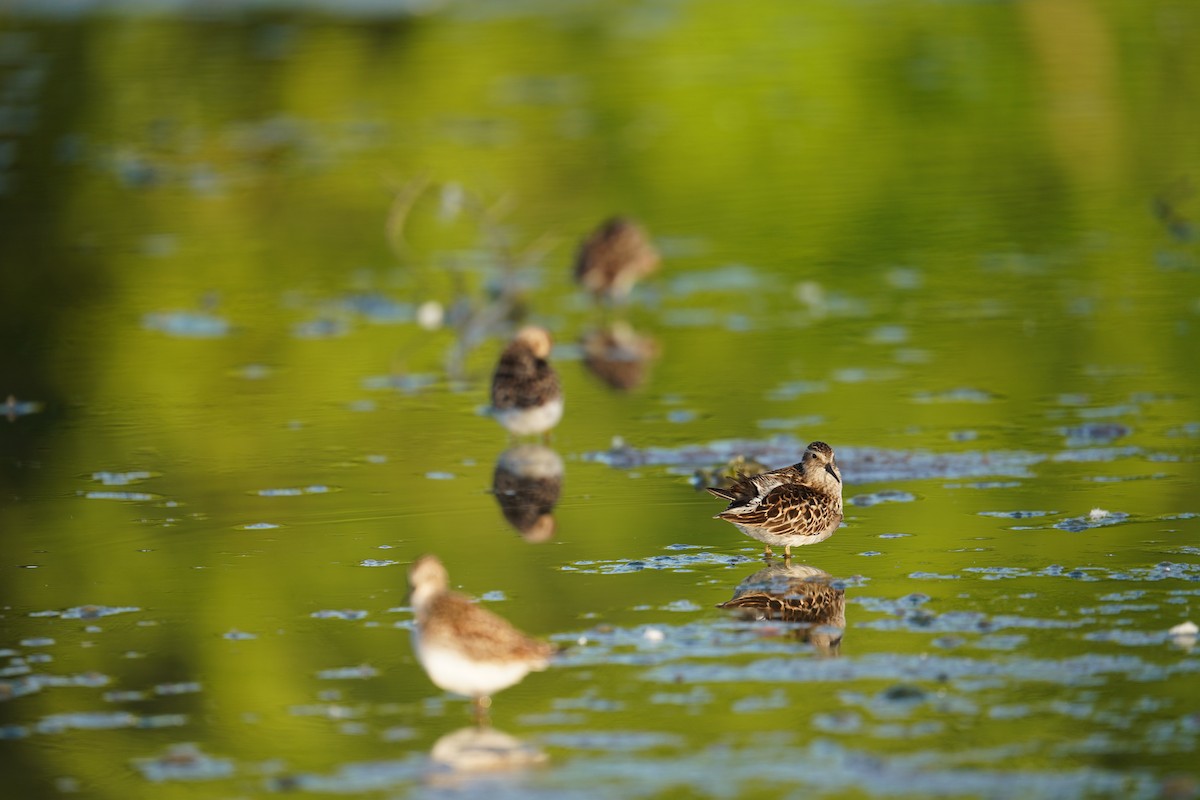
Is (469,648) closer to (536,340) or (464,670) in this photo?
(464,670)

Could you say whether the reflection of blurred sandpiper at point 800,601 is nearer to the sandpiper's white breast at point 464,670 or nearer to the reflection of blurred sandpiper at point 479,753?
the sandpiper's white breast at point 464,670

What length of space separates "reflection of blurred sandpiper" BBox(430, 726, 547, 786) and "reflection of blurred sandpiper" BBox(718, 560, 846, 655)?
167cm

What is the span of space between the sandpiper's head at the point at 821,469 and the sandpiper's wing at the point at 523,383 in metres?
3.14

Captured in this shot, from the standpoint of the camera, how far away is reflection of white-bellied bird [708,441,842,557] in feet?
34.6

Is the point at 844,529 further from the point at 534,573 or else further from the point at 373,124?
the point at 373,124

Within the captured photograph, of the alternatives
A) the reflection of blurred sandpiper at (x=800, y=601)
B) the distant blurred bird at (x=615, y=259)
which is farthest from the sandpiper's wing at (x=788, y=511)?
the distant blurred bird at (x=615, y=259)

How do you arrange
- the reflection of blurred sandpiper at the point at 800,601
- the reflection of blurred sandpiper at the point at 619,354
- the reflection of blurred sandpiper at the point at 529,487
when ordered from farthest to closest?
the reflection of blurred sandpiper at the point at 619,354 < the reflection of blurred sandpiper at the point at 529,487 < the reflection of blurred sandpiper at the point at 800,601

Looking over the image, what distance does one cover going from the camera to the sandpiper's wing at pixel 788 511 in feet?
34.5

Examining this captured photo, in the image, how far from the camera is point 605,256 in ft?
63.1

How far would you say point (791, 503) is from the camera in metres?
10.5

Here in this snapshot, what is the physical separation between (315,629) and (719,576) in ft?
6.90

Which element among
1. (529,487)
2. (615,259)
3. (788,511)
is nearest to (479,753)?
(788,511)

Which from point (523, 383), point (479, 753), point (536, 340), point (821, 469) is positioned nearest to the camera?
point (479, 753)

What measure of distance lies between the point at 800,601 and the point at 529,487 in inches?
128
